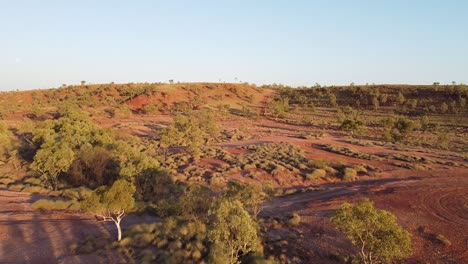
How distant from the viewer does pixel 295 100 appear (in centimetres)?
10088

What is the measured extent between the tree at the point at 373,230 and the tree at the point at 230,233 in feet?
13.8

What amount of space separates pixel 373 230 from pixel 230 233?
6.51 metres

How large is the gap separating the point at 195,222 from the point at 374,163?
25.7m

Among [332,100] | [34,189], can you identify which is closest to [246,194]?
[34,189]

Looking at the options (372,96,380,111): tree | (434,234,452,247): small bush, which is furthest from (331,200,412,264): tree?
(372,96,380,111): tree

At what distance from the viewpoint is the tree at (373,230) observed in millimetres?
14847

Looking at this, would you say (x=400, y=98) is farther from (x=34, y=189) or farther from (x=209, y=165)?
(x=34, y=189)

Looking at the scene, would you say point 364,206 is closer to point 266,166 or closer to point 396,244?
point 396,244

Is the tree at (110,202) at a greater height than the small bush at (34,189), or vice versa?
the tree at (110,202)

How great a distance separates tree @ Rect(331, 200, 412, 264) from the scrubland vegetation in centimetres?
5

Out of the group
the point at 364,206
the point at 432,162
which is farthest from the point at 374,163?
the point at 364,206

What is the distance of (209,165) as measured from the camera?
36500mm

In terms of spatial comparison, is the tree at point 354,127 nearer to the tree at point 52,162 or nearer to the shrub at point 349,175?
the shrub at point 349,175

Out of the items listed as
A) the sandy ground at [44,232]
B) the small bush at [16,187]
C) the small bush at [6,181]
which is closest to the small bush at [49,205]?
the sandy ground at [44,232]
